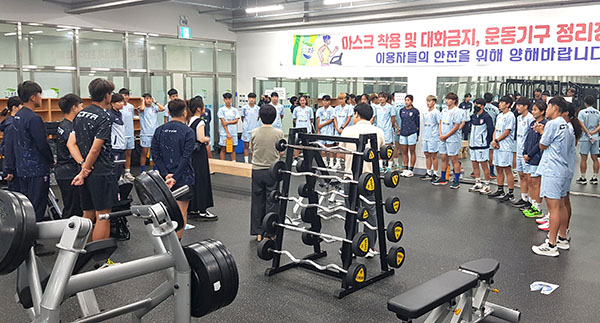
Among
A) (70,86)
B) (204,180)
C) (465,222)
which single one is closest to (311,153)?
(204,180)

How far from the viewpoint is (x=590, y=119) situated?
8414 millimetres

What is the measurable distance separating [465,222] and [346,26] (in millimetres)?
5727

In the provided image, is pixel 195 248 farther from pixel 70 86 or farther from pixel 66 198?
pixel 70 86

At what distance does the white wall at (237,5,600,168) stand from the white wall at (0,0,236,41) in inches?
40.4

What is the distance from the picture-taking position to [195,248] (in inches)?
98.3

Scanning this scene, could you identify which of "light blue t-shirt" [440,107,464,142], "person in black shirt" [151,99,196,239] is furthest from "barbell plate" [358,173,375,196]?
"light blue t-shirt" [440,107,464,142]

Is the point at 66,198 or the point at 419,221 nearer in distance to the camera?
the point at 66,198

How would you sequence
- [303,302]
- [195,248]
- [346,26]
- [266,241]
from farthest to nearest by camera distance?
[346,26] < [266,241] < [303,302] < [195,248]

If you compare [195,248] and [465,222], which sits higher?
[195,248]

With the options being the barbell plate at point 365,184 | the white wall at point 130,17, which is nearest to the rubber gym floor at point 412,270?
the barbell plate at point 365,184

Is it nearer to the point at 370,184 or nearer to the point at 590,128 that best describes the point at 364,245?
the point at 370,184

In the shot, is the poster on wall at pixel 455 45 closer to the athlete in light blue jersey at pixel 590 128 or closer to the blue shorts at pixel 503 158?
the athlete in light blue jersey at pixel 590 128

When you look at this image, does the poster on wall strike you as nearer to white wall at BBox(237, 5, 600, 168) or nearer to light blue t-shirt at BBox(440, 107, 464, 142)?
white wall at BBox(237, 5, 600, 168)

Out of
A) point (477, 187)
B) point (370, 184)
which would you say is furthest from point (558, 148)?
point (477, 187)
